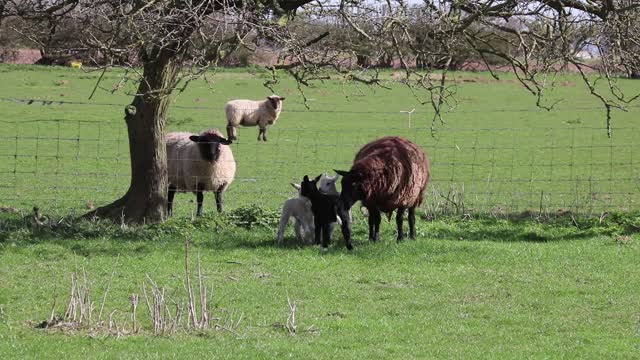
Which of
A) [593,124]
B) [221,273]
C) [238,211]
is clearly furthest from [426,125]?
[221,273]

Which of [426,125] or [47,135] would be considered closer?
[47,135]

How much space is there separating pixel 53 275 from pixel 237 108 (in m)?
21.2

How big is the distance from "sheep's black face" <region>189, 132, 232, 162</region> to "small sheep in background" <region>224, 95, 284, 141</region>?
14188 millimetres

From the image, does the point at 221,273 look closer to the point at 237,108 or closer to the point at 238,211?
the point at 238,211

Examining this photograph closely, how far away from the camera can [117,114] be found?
3325 cm


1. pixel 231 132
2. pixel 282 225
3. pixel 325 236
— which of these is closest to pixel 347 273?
pixel 325 236

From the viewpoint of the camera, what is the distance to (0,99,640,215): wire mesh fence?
58.5 feet

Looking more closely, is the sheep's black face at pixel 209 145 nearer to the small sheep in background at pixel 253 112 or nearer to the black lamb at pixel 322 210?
the black lamb at pixel 322 210

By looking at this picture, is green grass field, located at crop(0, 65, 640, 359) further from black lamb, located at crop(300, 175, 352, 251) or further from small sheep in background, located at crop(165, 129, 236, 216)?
small sheep in background, located at crop(165, 129, 236, 216)

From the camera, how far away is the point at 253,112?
3234cm

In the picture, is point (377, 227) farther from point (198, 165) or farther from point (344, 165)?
point (344, 165)

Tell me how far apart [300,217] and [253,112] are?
1918 centimetres

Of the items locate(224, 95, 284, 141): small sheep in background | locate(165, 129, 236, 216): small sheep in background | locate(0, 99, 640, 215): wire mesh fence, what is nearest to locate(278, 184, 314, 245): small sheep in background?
locate(0, 99, 640, 215): wire mesh fence

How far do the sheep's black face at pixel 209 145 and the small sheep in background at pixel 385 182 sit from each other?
330cm
